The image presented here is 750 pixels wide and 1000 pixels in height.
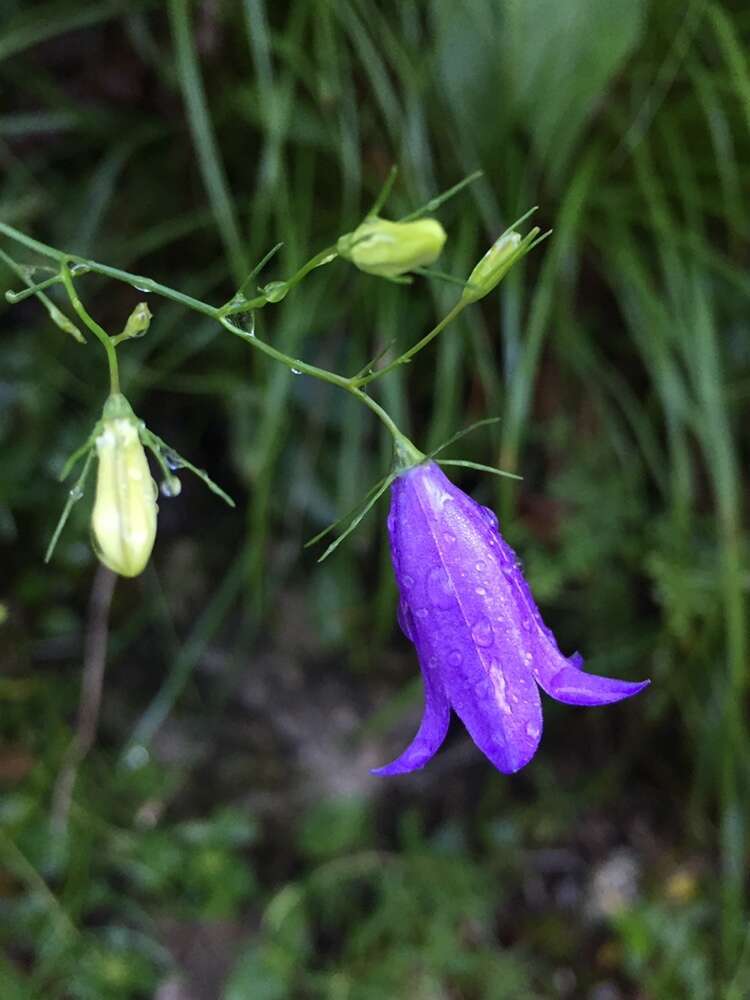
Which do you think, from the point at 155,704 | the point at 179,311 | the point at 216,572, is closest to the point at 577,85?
the point at 179,311

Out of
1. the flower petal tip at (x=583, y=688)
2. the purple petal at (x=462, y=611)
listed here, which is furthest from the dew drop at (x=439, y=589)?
the flower petal tip at (x=583, y=688)

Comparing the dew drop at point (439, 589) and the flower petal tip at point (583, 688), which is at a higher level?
the dew drop at point (439, 589)

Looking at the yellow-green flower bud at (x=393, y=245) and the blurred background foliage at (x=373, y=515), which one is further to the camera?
the blurred background foliage at (x=373, y=515)

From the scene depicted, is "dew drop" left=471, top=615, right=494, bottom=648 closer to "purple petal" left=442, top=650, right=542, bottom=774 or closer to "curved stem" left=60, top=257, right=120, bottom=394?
"purple petal" left=442, top=650, right=542, bottom=774

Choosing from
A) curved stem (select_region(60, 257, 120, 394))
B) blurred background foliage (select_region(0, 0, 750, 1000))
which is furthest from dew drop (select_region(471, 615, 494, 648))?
blurred background foliage (select_region(0, 0, 750, 1000))

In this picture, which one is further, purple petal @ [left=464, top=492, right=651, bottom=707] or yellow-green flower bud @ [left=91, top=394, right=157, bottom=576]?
purple petal @ [left=464, top=492, right=651, bottom=707]

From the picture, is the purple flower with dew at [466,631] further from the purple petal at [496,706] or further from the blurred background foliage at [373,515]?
the blurred background foliage at [373,515]
